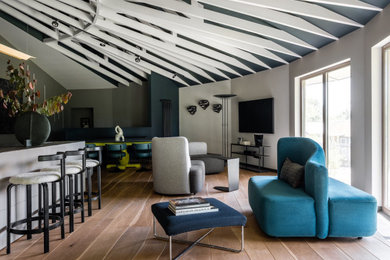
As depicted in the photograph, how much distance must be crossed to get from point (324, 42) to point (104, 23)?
3.98 meters

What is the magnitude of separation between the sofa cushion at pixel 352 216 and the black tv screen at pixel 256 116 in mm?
4259

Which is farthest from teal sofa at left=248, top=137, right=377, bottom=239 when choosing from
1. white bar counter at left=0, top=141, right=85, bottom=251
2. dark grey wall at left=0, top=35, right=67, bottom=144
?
dark grey wall at left=0, top=35, right=67, bottom=144

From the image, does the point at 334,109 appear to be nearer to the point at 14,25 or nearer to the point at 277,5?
the point at 277,5

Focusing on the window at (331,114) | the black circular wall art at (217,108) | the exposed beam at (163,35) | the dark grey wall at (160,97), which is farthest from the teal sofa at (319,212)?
the dark grey wall at (160,97)

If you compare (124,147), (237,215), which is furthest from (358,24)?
(124,147)

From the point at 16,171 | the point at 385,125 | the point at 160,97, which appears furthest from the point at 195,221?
the point at 160,97

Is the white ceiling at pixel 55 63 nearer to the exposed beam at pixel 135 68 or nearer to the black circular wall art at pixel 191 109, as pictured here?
the exposed beam at pixel 135 68

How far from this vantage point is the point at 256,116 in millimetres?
7500

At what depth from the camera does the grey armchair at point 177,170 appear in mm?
4656

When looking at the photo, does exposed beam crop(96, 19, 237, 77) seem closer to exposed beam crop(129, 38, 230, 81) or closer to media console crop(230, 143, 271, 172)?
exposed beam crop(129, 38, 230, 81)

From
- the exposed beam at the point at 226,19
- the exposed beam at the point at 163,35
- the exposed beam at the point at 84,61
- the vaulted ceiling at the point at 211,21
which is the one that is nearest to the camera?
the vaulted ceiling at the point at 211,21

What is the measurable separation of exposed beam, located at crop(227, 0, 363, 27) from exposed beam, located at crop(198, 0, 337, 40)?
35 centimetres

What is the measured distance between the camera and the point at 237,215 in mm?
2621

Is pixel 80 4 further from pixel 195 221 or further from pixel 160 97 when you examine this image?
pixel 160 97
